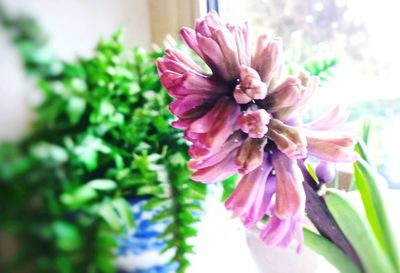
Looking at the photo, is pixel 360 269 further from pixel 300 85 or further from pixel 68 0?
pixel 68 0

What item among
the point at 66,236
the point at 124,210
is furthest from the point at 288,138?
the point at 66,236

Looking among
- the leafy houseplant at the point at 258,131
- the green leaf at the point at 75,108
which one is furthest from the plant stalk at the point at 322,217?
the green leaf at the point at 75,108

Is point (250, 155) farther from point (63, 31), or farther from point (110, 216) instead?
point (63, 31)

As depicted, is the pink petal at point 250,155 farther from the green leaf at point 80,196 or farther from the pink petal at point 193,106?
the green leaf at point 80,196

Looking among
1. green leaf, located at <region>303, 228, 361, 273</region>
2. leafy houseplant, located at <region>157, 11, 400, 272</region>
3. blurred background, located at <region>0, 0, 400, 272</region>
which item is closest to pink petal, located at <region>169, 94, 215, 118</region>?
leafy houseplant, located at <region>157, 11, 400, 272</region>

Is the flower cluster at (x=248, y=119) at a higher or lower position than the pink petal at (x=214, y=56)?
lower

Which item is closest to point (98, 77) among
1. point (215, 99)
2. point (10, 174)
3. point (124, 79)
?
point (124, 79)
